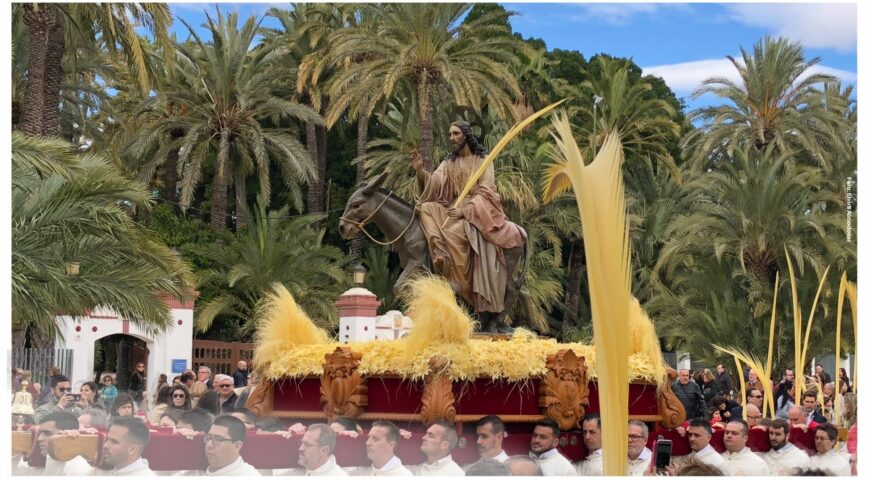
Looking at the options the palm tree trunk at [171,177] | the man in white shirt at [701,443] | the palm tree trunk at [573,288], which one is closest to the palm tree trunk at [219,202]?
the palm tree trunk at [171,177]

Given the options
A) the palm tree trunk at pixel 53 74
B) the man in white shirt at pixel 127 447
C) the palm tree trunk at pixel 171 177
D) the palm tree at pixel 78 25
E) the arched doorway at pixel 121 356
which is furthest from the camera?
the palm tree trunk at pixel 171 177

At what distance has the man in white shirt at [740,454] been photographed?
778 cm

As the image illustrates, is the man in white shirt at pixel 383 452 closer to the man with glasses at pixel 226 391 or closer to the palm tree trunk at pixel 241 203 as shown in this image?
the man with glasses at pixel 226 391

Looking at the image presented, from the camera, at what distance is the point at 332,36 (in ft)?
112

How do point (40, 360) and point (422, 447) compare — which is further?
point (40, 360)

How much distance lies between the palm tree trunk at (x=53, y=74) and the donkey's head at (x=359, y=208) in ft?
48.4

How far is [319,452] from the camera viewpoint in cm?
631

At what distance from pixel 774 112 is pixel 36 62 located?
897 inches

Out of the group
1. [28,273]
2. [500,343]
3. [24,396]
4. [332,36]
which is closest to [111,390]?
[28,273]

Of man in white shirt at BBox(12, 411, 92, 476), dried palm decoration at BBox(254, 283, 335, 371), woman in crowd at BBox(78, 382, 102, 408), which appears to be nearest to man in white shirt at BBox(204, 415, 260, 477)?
man in white shirt at BBox(12, 411, 92, 476)

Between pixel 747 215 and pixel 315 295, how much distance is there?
1202 cm

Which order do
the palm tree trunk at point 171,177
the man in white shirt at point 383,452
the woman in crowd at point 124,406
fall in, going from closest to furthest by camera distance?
the man in white shirt at point 383,452 → the woman in crowd at point 124,406 → the palm tree trunk at point 171,177

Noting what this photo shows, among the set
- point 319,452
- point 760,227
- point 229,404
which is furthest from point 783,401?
point 760,227

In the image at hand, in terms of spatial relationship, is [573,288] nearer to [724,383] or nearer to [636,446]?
[724,383]
